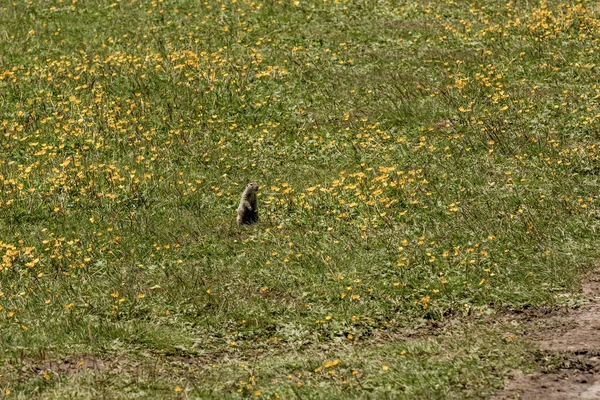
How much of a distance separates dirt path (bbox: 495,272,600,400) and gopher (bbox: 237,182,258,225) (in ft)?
12.3

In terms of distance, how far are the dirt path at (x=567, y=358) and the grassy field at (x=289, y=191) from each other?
0.25m

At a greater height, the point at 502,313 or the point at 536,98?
the point at 536,98

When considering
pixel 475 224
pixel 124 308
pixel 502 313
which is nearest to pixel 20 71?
pixel 124 308

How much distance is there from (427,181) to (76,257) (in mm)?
4421

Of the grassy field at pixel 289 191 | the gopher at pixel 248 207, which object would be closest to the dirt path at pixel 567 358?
the grassy field at pixel 289 191

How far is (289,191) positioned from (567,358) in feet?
15.3

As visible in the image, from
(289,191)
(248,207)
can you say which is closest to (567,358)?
(248,207)

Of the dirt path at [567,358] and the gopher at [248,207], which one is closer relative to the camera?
the dirt path at [567,358]

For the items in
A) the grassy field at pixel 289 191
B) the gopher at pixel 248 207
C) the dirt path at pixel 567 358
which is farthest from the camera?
the gopher at pixel 248 207

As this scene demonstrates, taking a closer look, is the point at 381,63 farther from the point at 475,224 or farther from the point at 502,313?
A: the point at 502,313

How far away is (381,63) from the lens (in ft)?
54.2

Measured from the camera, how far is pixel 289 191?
494 inches

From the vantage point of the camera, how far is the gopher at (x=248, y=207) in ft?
38.5

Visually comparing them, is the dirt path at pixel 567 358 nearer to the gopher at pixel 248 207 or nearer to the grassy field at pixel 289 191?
the grassy field at pixel 289 191
